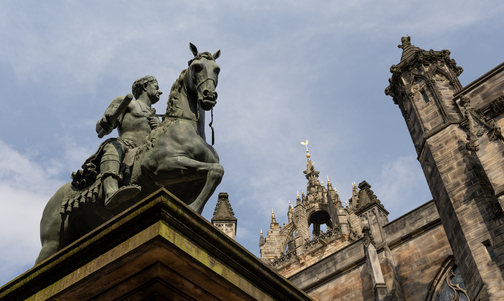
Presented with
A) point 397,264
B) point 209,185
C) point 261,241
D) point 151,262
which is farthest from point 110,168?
point 261,241

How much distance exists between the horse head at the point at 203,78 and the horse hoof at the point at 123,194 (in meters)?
1.22

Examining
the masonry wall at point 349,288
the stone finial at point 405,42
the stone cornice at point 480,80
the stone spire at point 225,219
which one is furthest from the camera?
the stone spire at point 225,219

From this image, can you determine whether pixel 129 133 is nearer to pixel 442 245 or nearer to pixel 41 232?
pixel 41 232

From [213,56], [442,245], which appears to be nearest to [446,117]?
[442,245]

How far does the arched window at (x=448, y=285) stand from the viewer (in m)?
15.5

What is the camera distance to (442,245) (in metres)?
16.6

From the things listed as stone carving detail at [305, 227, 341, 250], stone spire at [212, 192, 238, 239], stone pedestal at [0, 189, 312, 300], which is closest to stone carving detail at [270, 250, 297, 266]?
stone carving detail at [305, 227, 341, 250]

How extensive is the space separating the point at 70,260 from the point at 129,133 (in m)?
2.86

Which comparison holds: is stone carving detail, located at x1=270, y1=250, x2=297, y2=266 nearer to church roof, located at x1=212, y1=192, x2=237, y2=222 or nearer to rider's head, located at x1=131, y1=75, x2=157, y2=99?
church roof, located at x1=212, y1=192, x2=237, y2=222

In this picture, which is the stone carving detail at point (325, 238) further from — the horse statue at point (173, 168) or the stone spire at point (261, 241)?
the horse statue at point (173, 168)

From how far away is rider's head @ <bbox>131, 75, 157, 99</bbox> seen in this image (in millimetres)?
6391

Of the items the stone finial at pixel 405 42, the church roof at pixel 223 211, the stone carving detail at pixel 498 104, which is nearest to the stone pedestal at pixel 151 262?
the stone carving detail at pixel 498 104

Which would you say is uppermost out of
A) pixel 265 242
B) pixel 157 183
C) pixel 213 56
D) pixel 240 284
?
pixel 265 242

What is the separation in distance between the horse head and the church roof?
50.9 feet
